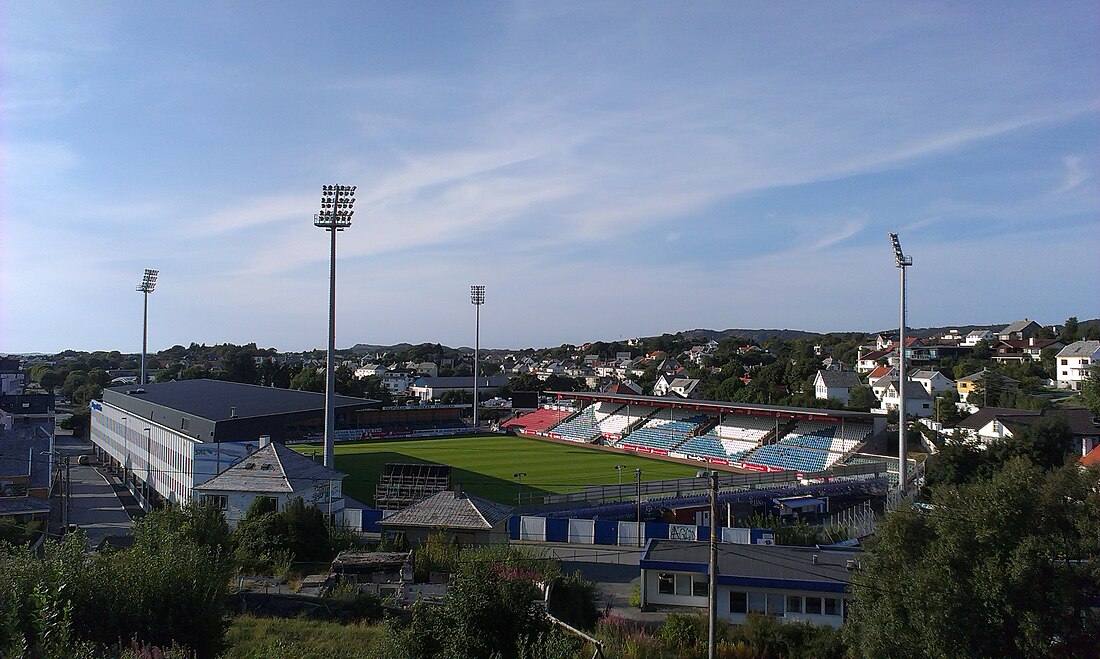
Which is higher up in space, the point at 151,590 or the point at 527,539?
the point at 151,590

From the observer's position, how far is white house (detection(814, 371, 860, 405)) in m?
78.2

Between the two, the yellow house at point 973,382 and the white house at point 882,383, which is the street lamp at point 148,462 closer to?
the white house at point 882,383

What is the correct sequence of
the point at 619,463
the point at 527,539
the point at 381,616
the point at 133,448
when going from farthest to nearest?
the point at 619,463 < the point at 133,448 < the point at 527,539 < the point at 381,616

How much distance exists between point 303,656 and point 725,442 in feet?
164

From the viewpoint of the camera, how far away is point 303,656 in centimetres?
1045

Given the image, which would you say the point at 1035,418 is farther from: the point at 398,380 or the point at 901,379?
the point at 398,380

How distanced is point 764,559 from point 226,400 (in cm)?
3668

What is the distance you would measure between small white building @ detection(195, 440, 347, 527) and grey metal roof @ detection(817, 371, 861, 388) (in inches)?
2363

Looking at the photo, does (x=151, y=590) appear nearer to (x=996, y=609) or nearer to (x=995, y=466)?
(x=996, y=609)

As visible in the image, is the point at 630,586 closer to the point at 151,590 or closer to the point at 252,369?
the point at 151,590

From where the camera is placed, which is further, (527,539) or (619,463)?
(619,463)

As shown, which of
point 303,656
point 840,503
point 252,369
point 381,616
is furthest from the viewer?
point 252,369

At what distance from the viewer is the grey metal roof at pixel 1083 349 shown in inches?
2928

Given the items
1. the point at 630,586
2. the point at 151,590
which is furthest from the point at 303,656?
the point at 630,586
